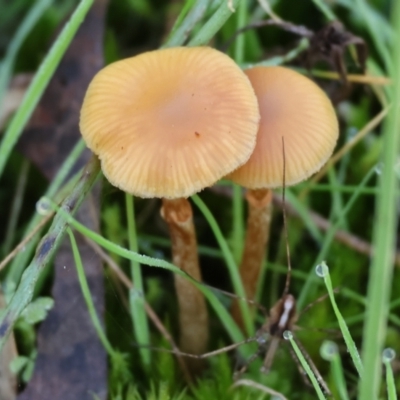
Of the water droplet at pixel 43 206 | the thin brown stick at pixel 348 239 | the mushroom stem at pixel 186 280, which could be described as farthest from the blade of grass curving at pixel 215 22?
the thin brown stick at pixel 348 239

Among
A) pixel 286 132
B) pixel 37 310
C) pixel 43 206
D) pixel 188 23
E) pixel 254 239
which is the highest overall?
pixel 188 23

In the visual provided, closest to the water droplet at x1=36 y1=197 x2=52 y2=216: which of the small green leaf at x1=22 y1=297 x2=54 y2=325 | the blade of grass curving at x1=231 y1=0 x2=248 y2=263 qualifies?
the small green leaf at x1=22 y1=297 x2=54 y2=325

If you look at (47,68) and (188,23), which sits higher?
(188,23)

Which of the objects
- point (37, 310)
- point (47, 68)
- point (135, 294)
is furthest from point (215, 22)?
point (37, 310)

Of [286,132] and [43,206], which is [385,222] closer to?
[286,132]

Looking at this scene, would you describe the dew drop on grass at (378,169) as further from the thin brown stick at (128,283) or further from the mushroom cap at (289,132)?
the thin brown stick at (128,283)

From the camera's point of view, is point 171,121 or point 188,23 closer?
point 171,121

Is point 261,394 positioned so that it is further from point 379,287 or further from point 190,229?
point 379,287
